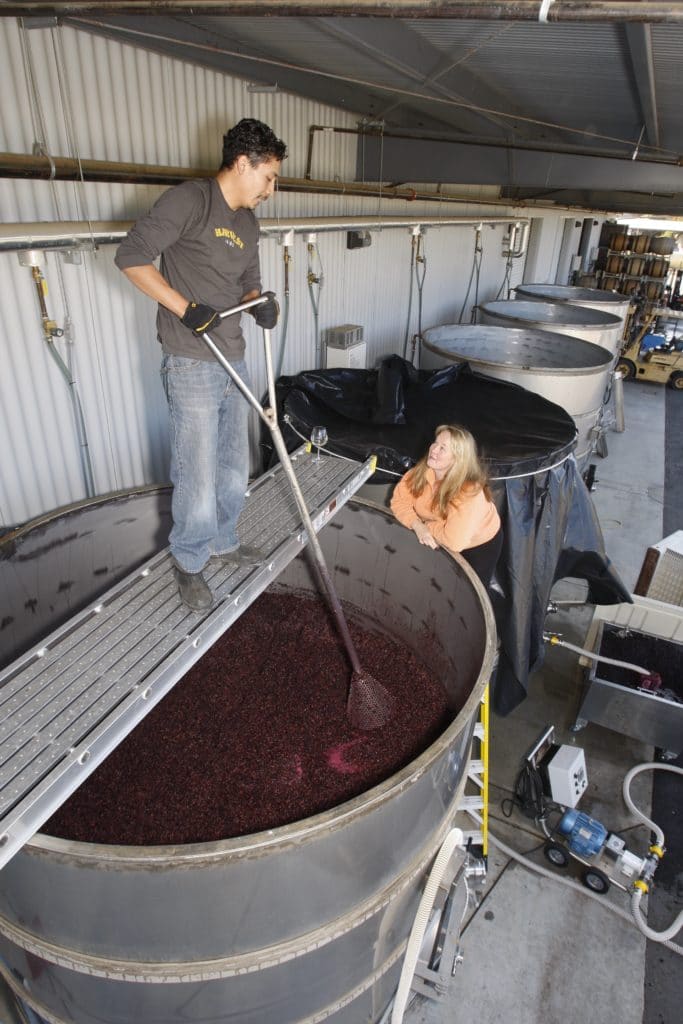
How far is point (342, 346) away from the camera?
14.2ft

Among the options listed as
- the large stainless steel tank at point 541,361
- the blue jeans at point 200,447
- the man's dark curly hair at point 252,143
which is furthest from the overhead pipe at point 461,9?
the large stainless steel tank at point 541,361

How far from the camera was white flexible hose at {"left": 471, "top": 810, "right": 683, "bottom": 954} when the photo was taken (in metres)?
2.42

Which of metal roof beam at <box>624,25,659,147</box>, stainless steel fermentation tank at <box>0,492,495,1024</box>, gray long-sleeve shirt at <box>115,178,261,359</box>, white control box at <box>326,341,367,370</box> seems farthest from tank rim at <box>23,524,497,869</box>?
white control box at <box>326,341,367,370</box>

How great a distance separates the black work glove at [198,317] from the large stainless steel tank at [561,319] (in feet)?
13.6

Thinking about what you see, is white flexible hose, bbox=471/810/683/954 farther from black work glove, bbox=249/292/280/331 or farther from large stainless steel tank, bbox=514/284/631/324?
large stainless steel tank, bbox=514/284/631/324

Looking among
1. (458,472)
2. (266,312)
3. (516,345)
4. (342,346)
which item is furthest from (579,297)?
(266,312)

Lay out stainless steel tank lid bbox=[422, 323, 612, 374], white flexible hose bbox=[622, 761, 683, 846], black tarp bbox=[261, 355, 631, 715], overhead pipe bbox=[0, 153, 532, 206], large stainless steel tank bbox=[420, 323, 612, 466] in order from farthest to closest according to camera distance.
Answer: stainless steel tank lid bbox=[422, 323, 612, 374], large stainless steel tank bbox=[420, 323, 612, 466], black tarp bbox=[261, 355, 631, 715], white flexible hose bbox=[622, 761, 683, 846], overhead pipe bbox=[0, 153, 532, 206]

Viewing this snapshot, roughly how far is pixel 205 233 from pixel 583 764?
106 inches

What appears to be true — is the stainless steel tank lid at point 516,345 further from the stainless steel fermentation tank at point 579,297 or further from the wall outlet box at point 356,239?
the stainless steel fermentation tank at point 579,297

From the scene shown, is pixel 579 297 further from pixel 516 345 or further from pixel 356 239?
pixel 356 239

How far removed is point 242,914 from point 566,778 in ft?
6.45

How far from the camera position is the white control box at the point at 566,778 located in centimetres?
278

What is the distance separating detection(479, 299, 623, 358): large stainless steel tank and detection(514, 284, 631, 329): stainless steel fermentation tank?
96 mm

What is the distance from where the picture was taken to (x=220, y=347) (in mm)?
1772
